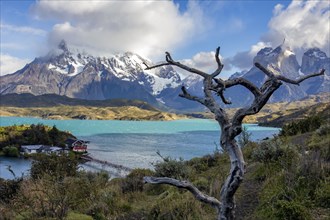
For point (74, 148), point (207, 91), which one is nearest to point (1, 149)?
point (74, 148)

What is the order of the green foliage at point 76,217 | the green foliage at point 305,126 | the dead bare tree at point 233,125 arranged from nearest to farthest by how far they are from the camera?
the dead bare tree at point 233,125 → the green foliage at point 76,217 → the green foliage at point 305,126

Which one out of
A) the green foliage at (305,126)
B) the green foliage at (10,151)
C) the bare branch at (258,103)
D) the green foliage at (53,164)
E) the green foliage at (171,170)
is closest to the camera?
the bare branch at (258,103)

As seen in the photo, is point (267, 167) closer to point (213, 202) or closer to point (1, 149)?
point (213, 202)

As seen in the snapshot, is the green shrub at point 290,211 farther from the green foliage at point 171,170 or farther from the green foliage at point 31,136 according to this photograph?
the green foliage at point 31,136

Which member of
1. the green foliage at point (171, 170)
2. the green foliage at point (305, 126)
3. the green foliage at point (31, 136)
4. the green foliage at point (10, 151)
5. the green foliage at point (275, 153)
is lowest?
the green foliage at point (10, 151)

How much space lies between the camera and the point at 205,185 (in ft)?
41.4

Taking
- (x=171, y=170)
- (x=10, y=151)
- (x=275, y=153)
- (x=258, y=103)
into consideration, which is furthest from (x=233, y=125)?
(x=10, y=151)

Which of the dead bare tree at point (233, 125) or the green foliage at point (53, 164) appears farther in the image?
the green foliage at point (53, 164)

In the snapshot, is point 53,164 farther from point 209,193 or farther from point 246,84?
point 246,84

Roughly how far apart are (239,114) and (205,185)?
784cm

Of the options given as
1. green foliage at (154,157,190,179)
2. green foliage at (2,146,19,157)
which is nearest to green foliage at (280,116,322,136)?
green foliage at (154,157,190,179)

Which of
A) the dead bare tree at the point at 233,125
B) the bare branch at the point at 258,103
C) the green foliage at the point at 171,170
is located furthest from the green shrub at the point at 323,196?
the green foliage at the point at 171,170

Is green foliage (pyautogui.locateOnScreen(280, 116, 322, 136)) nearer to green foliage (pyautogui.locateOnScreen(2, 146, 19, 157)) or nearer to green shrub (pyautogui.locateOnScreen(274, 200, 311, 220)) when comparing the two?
green shrub (pyautogui.locateOnScreen(274, 200, 311, 220))

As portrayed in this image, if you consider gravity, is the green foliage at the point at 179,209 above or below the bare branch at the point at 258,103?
below
